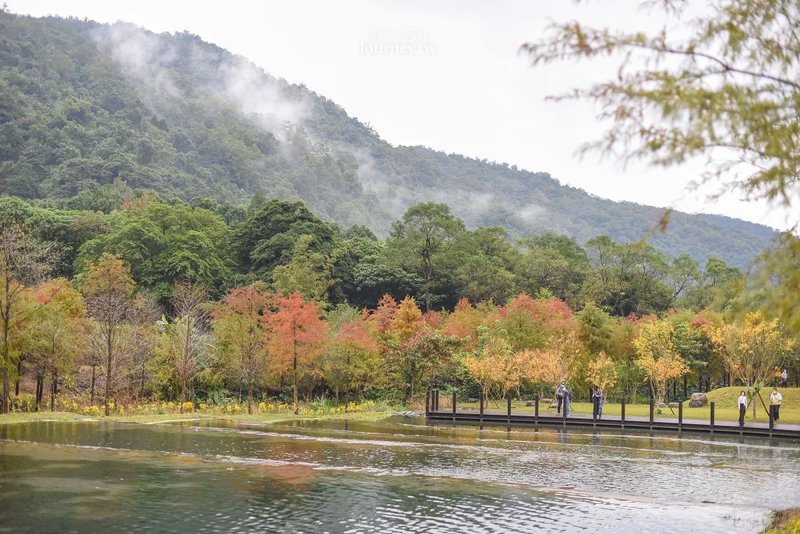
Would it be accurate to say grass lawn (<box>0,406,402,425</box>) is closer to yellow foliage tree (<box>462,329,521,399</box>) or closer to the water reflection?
the water reflection

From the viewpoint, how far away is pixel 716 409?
4641 centimetres

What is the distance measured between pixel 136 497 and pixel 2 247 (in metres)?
24.7

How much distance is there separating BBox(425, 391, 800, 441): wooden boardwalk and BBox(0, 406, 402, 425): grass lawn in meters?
3.73

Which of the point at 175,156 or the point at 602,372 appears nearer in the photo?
the point at 602,372

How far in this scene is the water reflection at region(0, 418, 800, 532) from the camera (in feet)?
55.0

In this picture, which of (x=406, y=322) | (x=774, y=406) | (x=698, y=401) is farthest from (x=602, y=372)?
(x=774, y=406)

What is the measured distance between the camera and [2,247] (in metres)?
38.4

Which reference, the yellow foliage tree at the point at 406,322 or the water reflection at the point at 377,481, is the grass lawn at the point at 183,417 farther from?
the yellow foliage tree at the point at 406,322

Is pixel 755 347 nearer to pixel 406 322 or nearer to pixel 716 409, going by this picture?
pixel 716 409

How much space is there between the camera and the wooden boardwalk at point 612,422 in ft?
116

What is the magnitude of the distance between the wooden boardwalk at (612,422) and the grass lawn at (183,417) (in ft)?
12.2

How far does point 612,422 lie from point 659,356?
13380 millimetres

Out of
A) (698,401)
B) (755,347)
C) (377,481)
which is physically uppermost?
(755,347)

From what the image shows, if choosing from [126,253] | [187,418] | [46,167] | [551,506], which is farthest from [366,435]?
[46,167]
